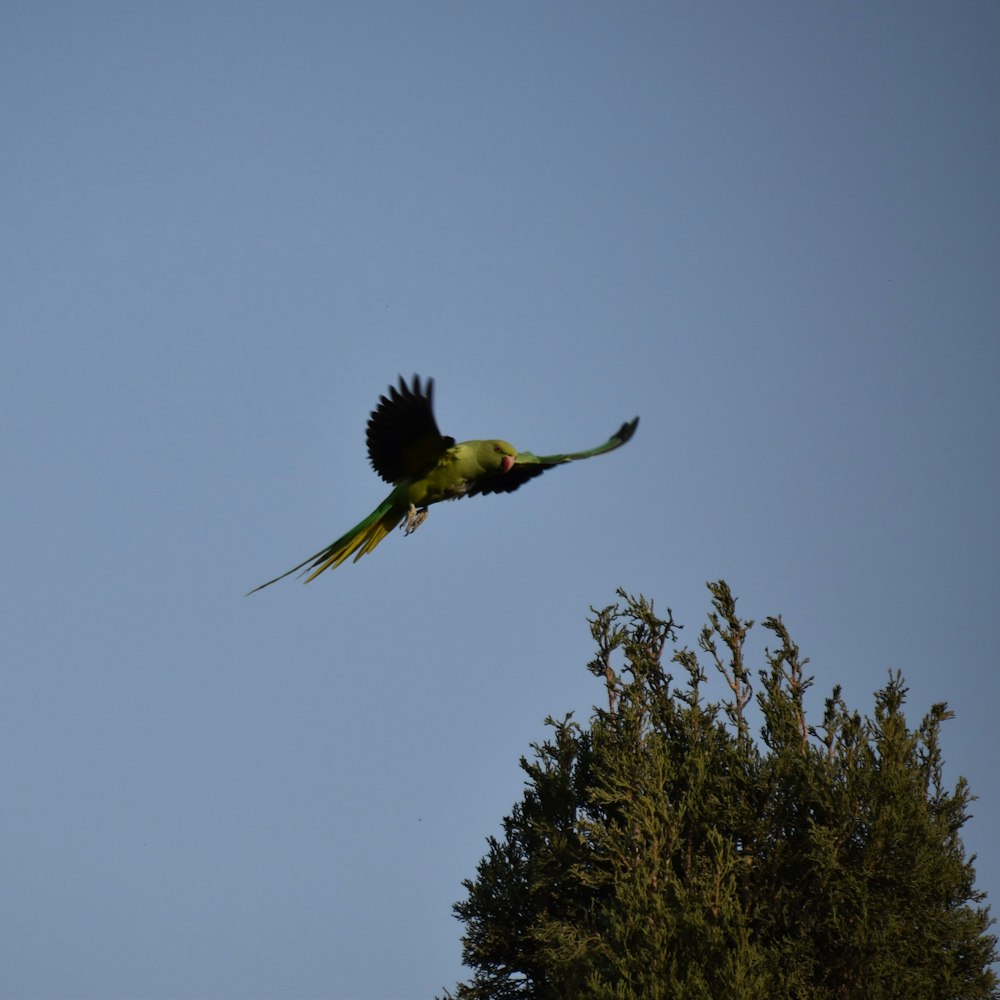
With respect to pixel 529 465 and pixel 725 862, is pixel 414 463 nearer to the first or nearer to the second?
pixel 529 465

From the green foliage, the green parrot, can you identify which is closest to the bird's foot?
the green parrot

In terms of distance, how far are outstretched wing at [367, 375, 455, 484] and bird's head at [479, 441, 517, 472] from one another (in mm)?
268

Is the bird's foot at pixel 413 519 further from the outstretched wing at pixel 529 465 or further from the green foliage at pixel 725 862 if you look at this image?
the green foliage at pixel 725 862

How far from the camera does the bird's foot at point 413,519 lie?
9.66m

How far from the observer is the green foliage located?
14578 millimetres

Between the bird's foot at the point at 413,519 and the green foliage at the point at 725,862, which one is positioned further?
the green foliage at the point at 725,862

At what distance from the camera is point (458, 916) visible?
1780 centimetres

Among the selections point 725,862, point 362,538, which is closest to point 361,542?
point 362,538

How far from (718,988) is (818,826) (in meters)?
2.85

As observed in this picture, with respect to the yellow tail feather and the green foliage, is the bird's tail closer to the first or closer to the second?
the yellow tail feather

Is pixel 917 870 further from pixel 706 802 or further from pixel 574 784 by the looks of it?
pixel 574 784

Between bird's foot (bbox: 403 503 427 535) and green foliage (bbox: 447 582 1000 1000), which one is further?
green foliage (bbox: 447 582 1000 1000)

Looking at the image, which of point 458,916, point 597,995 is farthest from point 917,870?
point 458,916

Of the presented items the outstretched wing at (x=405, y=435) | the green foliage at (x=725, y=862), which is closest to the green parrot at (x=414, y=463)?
the outstretched wing at (x=405, y=435)
